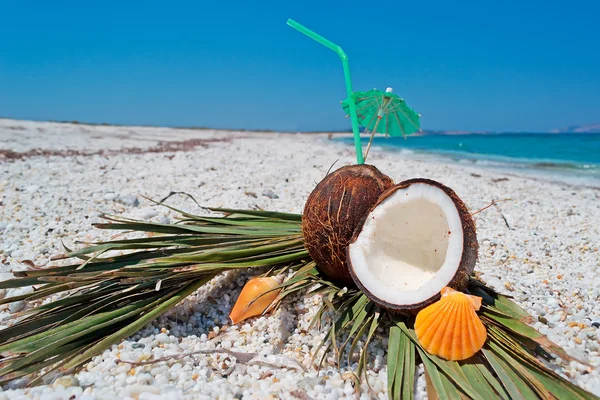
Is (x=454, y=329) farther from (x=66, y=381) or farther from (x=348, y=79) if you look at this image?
(x=348, y=79)

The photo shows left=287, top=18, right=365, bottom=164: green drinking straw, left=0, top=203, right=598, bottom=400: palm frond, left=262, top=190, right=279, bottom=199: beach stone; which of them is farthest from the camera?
left=262, top=190, right=279, bottom=199: beach stone

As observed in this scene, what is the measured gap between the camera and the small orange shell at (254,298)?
8.20 feet

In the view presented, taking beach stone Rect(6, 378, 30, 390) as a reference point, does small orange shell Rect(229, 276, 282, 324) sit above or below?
above

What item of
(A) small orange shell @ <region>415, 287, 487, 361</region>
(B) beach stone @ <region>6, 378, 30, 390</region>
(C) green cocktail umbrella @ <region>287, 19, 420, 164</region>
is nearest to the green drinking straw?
(C) green cocktail umbrella @ <region>287, 19, 420, 164</region>

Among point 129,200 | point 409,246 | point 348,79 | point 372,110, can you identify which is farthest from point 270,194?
point 409,246

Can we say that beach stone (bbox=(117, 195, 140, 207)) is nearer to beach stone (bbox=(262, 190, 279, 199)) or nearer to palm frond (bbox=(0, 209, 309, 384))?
beach stone (bbox=(262, 190, 279, 199))

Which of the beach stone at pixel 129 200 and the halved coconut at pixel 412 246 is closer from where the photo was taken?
the halved coconut at pixel 412 246

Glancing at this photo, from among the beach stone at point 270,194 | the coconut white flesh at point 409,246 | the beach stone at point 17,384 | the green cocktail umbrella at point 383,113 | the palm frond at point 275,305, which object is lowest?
the beach stone at point 17,384

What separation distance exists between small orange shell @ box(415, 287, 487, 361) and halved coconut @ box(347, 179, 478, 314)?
0.09 metres

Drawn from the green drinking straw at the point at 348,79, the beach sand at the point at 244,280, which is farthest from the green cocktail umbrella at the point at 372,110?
the beach sand at the point at 244,280

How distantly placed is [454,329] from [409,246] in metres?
0.69

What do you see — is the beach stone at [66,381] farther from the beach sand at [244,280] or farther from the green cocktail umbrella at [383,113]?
the green cocktail umbrella at [383,113]

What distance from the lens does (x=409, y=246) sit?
2.52 meters

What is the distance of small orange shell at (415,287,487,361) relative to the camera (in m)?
1.90
